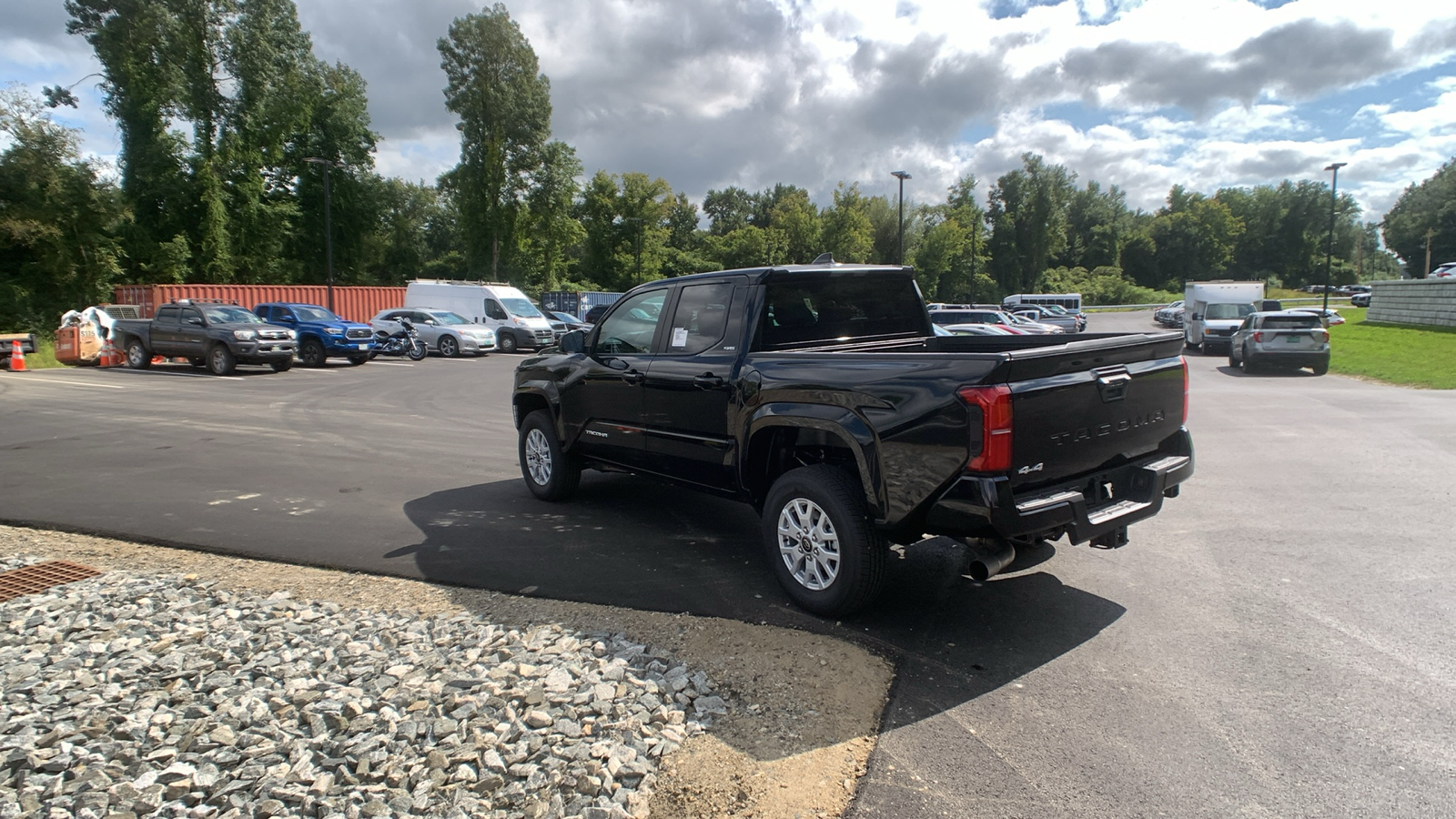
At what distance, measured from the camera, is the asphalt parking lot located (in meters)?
3.12

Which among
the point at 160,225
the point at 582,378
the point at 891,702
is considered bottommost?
the point at 891,702

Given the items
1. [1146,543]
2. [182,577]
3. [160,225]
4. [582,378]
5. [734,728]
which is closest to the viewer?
[734,728]

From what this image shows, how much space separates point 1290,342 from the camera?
1984 cm

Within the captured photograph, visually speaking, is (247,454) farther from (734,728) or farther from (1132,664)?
(1132,664)

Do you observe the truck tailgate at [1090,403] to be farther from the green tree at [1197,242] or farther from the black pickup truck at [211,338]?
the green tree at [1197,242]

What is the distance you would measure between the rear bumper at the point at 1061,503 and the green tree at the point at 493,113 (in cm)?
4785

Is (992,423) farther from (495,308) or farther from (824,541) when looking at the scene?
(495,308)

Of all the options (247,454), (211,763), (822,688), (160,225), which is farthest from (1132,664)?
(160,225)

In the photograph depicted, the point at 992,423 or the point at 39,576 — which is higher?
the point at 992,423

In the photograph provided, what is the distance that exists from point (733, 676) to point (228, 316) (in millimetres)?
21811

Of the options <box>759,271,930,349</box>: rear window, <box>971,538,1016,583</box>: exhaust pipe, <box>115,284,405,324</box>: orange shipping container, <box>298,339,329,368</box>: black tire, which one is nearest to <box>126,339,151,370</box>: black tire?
<box>298,339,329,368</box>: black tire

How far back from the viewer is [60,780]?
2.92 m

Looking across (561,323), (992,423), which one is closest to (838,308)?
(992,423)

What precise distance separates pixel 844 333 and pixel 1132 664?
8.75ft
